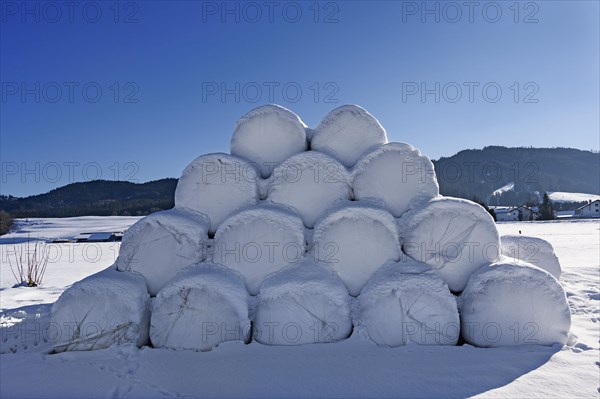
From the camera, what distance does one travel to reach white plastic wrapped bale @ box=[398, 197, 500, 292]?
8.79 feet

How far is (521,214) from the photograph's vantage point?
48.9m

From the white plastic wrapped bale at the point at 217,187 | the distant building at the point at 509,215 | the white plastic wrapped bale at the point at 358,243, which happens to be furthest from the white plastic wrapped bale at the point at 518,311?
the distant building at the point at 509,215

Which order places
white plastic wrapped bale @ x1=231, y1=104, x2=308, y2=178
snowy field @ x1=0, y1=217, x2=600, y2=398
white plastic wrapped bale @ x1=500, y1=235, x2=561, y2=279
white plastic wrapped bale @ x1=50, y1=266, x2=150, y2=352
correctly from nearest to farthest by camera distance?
snowy field @ x1=0, y1=217, x2=600, y2=398
white plastic wrapped bale @ x1=50, y1=266, x2=150, y2=352
white plastic wrapped bale @ x1=231, y1=104, x2=308, y2=178
white plastic wrapped bale @ x1=500, y1=235, x2=561, y2=279

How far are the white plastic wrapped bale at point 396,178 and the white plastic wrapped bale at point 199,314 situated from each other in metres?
1.26

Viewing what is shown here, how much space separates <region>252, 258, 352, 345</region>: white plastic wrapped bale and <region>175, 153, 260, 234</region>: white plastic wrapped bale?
31.3 inches

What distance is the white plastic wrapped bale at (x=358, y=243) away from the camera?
267cm

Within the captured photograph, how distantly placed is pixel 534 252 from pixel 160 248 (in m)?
3.43

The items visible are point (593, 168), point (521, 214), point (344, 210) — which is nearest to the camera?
point (344, 210)

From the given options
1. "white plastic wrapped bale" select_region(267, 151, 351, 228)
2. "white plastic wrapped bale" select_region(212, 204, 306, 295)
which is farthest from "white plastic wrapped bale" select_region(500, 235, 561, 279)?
"white plastic wrapped bale" select_region(212, 204, 306, 295)

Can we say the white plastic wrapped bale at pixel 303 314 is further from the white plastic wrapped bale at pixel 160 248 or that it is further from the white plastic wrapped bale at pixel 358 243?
the white plastic wrapped bale at pixel 160 248

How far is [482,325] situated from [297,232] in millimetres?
1373

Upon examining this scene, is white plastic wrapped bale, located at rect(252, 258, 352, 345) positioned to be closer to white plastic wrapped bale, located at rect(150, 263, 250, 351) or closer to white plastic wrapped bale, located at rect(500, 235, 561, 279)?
white plastic wrapped bale, located at rect(150, 263, 250, 351)

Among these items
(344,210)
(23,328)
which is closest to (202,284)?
(344,210)

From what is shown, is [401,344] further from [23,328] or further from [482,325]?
[23,328]
